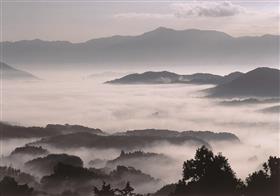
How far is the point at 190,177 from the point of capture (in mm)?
57812

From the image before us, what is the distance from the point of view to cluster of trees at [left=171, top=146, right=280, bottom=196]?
55.5 metres

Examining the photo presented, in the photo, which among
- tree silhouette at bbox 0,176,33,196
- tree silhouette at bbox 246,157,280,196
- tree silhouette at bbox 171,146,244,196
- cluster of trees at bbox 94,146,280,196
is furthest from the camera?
tree silhouette at bbox 0,176,33,196

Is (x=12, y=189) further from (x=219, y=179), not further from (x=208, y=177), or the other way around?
(x=219, y=179)

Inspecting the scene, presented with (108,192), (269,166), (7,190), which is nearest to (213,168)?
(269,166)

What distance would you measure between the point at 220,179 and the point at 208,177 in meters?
1.40

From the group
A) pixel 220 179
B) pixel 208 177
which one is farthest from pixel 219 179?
pixel 208 177

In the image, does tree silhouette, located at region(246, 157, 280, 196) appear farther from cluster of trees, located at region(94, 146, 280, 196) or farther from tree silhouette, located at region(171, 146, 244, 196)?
tree silhouette, located at region(171, 146, 244, 196)

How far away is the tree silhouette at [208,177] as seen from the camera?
5622 cm

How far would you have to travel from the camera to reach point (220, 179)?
56625mm

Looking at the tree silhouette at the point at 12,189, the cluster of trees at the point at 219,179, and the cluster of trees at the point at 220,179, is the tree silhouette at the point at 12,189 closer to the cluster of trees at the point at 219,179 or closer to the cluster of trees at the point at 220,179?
the cluster of trees at the point at 219,179

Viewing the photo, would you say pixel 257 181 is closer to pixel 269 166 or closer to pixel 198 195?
pixel 269 166

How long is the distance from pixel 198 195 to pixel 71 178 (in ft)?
478

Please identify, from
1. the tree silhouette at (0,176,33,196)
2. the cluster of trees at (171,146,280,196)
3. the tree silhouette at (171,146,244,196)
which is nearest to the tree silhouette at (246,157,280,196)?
the cluster of trees at (171,146,280,196)

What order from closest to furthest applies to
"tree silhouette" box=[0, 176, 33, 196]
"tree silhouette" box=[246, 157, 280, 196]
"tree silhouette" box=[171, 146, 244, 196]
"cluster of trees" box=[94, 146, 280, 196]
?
1. "tree silhouette" box=[246, 157, 280, 196]
2. "cluster of trees" box=[94, 146, 280, 196]
3. "tree silhouette" box=[171, 146, 244, 196]
4. "tree silhouette" box=[0, 176, 33, 196]
